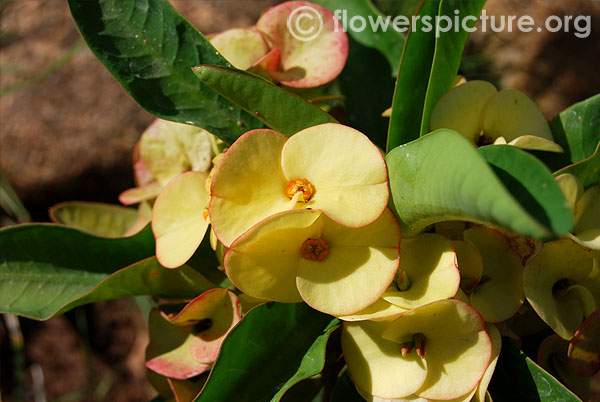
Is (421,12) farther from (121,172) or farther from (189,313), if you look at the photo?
(121,172)

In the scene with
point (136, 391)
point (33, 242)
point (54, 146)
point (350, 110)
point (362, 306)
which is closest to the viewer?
point (362, 306)

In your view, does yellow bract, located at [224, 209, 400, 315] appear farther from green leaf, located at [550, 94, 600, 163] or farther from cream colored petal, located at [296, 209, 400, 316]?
green leaf, located at [550, 94, 600, 163]

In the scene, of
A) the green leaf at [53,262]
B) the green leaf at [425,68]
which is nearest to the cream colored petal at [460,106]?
the green leaf at [425,68]

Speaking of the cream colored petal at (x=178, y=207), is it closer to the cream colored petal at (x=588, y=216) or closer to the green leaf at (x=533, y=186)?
the green leaf at (x=533, y=186)

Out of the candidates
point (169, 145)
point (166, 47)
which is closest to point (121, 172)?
point (169, 145)

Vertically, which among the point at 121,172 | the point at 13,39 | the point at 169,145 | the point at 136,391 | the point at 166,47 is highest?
the point at 166,47

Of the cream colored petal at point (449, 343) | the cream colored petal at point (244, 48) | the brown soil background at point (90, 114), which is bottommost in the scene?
the brown soil background at point (90, 114)
